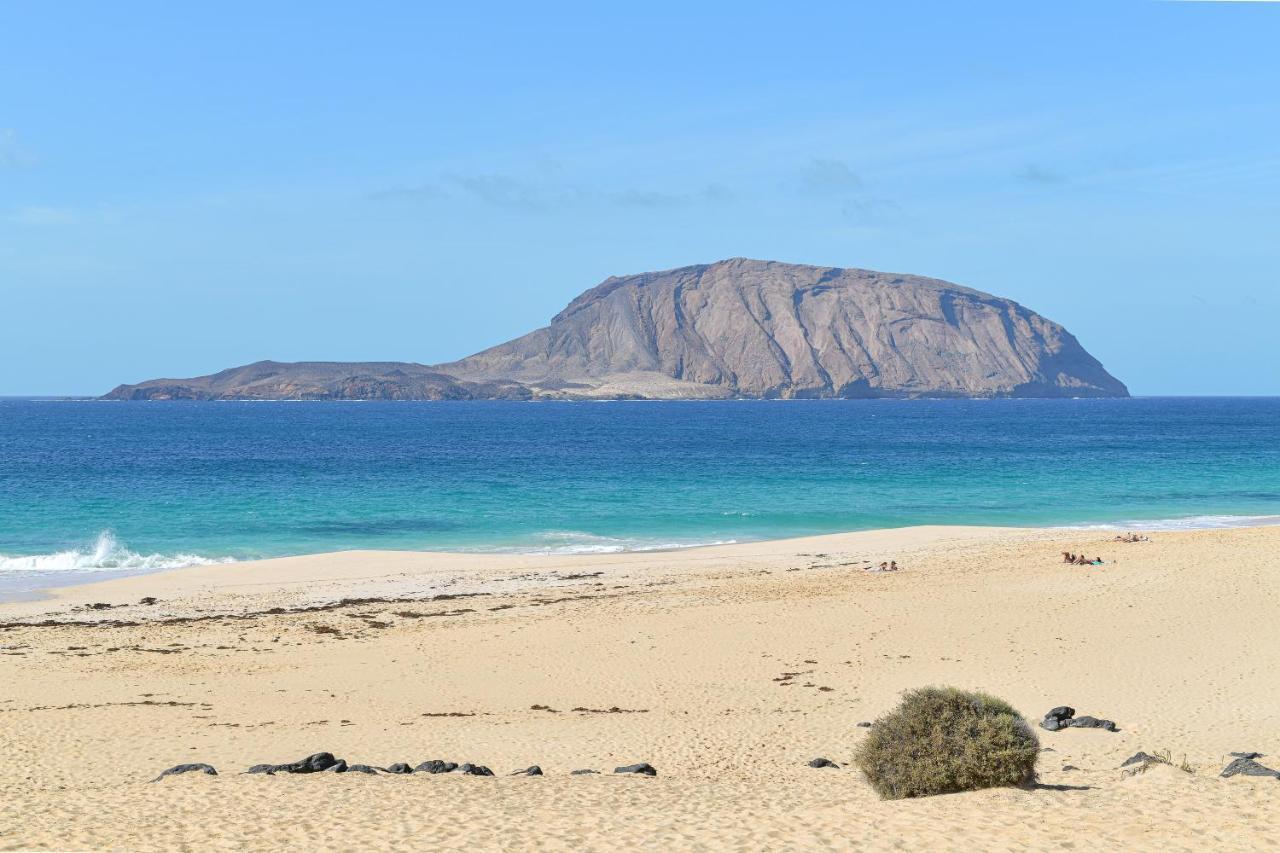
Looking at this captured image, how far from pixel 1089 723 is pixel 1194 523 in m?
28.4

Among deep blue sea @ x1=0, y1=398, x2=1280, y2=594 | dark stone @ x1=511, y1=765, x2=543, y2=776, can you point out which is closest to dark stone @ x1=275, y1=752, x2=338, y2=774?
dark stone @ x1=511, y1=765, x2=543, y2=776

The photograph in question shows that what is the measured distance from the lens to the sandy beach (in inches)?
343

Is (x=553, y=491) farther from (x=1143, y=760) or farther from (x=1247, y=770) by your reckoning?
(x=1247, y=770)

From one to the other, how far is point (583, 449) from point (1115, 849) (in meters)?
73.2

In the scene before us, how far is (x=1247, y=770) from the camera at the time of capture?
995 cm

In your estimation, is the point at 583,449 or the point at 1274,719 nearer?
the point at 1274,719

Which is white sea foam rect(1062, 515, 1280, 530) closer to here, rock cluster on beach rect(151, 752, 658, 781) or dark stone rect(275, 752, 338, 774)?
rock cluster on beach rect(151, 752, 658, 781)

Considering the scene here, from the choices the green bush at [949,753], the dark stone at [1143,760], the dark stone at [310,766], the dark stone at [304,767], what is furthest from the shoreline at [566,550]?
the green bush at [949,753]

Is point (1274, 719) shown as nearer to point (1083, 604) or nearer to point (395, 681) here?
point (1083, 604)

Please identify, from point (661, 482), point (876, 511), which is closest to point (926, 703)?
point (876, 511)

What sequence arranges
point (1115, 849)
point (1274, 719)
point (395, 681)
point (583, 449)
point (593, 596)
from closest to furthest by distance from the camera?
point (1115, 849)
point (1274, 719)
point (395, 681)
point (593, 596)
point (583, 449)

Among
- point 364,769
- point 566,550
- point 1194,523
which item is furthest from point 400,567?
point 1194,523

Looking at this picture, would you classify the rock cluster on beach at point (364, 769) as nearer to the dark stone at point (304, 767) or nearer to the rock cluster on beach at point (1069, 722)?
the dark stone at point (304, 767)

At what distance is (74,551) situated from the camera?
31781 millimetres
